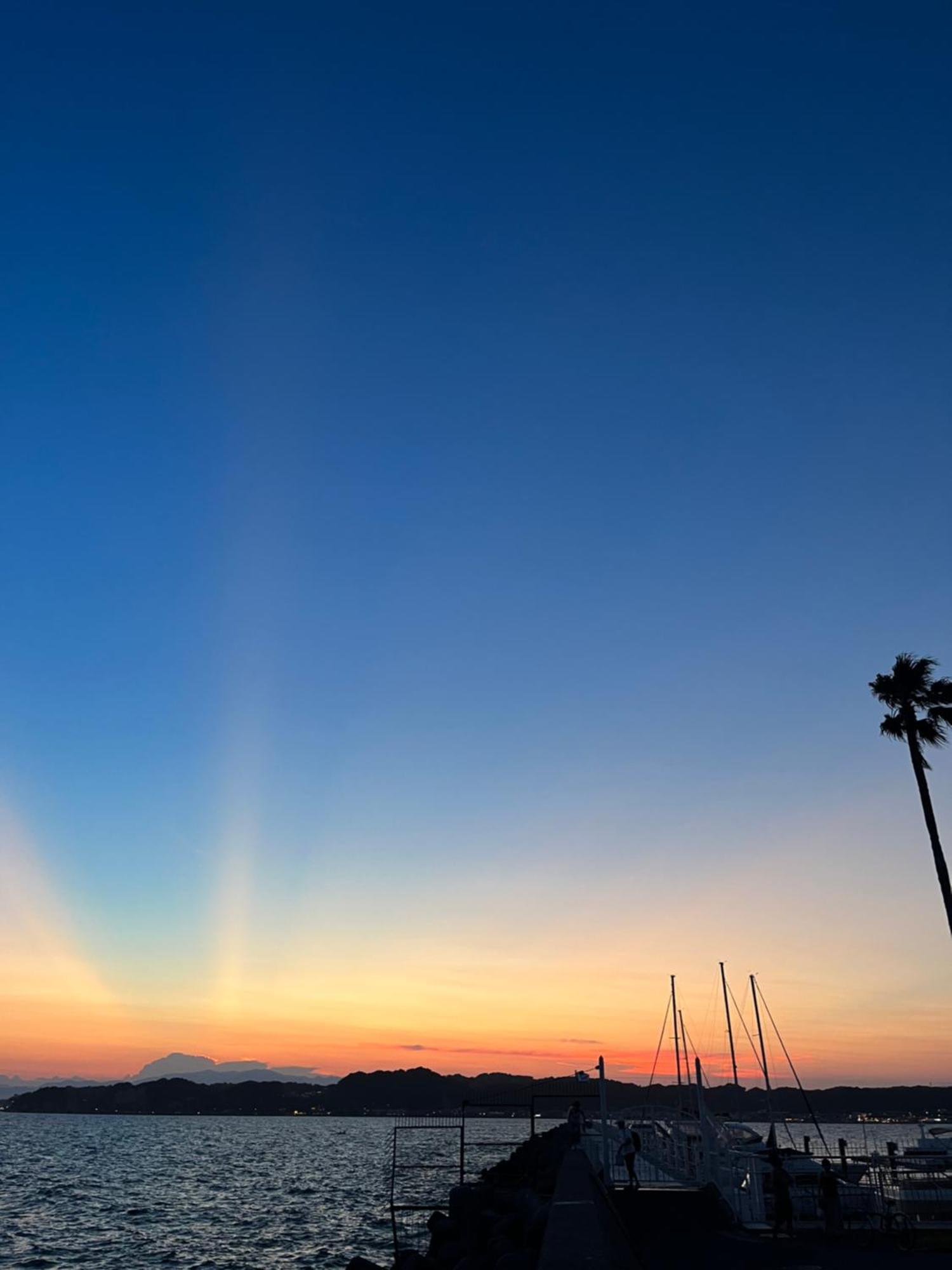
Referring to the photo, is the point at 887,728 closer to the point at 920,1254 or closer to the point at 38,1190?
the point at 920,1254

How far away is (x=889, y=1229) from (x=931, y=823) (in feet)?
51.2

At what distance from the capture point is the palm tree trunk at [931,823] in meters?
30.8

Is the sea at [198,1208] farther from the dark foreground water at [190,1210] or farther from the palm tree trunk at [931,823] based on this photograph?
the palm tree trunk at [931,823]

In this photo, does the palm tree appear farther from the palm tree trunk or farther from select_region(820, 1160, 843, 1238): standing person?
select_region(820, 1160, 843, 1238): standing person

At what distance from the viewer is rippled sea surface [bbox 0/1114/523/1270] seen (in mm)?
40844

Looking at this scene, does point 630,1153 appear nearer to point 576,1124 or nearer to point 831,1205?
point 831,1205

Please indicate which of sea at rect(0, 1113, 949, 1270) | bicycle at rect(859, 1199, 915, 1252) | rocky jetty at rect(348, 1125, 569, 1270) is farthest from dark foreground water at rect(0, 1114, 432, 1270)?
bicycle at rect(859, 1199, 915, 1252)

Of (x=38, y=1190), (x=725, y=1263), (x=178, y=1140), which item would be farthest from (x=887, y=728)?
(x=178, y=1140)

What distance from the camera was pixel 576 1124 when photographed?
173ft

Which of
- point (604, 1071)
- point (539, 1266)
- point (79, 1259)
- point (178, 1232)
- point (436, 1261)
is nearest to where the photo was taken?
point (539, 1266)

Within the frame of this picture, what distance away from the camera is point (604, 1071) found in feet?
107

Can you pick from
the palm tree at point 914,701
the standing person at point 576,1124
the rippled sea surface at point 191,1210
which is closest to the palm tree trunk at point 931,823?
the palm tree at point 914,701

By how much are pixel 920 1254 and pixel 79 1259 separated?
117ft

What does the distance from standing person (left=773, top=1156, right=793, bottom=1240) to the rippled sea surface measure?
25.2m
